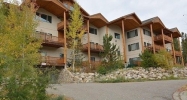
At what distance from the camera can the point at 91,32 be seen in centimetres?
3012

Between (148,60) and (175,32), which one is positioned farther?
(175,32)

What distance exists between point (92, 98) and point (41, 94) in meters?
3.82

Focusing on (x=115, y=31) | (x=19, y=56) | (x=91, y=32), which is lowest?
(x=19, y=56)

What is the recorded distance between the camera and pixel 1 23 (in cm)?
1306

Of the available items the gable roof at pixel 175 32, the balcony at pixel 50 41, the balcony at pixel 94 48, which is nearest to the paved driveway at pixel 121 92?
the balcony at pixel 50 41

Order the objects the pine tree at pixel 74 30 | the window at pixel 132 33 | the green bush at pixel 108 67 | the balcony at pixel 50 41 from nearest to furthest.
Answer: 1. the green bush at pixel 108 67
2. the balcony at pixel 50 41
3. the pine tree at pixel 74 30
4. the window at pixel 132 33

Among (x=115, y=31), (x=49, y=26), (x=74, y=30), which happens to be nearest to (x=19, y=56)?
(x=74, y=30)

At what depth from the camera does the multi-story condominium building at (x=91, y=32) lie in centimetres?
2338

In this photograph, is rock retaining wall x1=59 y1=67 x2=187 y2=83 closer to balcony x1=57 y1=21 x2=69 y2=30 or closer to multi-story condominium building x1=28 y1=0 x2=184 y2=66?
multi-story condominium building x1=28 y1=0 x2=184 y2=66

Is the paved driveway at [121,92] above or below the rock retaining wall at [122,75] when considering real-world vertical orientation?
below

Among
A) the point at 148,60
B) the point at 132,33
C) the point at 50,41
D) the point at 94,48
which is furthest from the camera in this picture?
the point at 132,33

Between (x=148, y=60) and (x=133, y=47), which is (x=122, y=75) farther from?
(x=133, y=47)

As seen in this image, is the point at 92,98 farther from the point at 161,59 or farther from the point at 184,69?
the point at 184,69

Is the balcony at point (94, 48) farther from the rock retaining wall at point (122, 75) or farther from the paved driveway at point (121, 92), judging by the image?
the paved driveway at point (121, 92)
